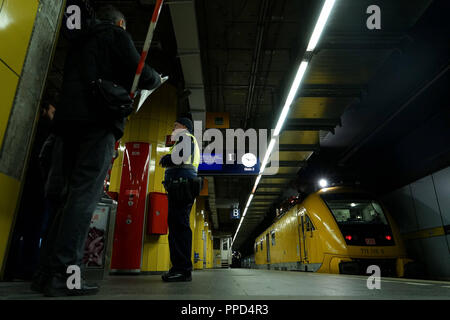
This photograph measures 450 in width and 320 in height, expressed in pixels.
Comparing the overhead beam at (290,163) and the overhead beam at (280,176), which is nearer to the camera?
the overhead beam at (290,163)

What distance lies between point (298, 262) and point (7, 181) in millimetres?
8152

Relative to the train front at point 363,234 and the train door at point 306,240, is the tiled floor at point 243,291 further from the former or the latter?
the train door at point 306,240

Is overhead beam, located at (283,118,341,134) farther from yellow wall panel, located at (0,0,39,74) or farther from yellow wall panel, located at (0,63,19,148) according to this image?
yellow wall panel, located at (0,63,19,148)

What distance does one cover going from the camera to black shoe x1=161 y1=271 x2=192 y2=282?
8.19 ft

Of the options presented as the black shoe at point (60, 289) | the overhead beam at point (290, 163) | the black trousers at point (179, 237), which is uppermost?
the overhead beam at point (290, 163)

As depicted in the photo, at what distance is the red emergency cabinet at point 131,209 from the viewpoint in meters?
5.47

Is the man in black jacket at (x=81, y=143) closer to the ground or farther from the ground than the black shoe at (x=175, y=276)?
farther from the ground

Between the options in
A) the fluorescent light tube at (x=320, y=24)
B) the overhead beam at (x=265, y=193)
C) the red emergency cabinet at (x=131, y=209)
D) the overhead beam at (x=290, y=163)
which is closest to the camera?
the fluorescent light tube at (x=320, y=24)

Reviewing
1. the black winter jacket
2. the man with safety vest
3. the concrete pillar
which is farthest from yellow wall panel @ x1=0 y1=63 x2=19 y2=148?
the man with safety vest

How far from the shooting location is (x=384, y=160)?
29.0 ft

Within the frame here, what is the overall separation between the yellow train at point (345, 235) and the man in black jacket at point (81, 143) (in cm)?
586

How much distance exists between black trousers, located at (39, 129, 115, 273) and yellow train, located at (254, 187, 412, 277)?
19.1ft

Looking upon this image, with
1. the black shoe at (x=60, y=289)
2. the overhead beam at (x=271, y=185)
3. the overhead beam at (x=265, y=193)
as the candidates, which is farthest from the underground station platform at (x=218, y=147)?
the overhead beam at (x=265, y=193)

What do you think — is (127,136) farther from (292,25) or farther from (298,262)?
(298,262)
